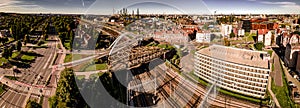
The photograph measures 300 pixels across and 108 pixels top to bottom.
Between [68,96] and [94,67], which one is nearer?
[68,96]

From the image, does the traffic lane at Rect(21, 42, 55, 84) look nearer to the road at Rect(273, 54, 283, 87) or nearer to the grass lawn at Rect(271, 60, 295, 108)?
the grass lawn at Rect(271, 60, 295, 108)

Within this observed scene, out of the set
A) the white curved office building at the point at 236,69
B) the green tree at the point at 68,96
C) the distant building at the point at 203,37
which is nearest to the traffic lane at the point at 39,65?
the green tree at the point at 68,96

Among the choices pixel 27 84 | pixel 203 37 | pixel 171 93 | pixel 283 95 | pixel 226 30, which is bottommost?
pixel 283 95

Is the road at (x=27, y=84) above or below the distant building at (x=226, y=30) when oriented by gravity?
below

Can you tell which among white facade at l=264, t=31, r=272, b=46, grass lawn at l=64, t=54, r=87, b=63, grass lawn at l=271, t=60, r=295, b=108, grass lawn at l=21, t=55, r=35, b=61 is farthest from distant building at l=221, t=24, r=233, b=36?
grass lawn at l=21, t=55, r=35, b=61

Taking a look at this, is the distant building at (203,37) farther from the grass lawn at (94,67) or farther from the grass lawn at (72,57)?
the grass lawn at (94,67)

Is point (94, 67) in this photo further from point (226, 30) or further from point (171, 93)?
point (226, 30)

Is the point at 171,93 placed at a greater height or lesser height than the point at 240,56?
lesser

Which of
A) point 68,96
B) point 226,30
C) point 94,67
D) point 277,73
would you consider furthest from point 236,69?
point 226,30
